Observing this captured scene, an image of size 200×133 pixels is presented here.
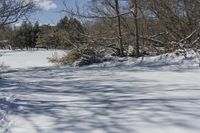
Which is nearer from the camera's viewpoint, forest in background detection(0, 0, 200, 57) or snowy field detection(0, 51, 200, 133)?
snowy field detection(0, 51, 200, 133)

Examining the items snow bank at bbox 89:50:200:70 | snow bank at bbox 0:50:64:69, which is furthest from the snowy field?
snow bank at bbox 0:50:64:69

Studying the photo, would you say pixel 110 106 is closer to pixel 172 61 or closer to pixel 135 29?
pixel 172 61

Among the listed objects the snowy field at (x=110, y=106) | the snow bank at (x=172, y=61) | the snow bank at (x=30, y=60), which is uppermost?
the snow bank at (x=172, y=61)

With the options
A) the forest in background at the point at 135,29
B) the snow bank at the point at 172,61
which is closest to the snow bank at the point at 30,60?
the forest in background at the point at 135,29

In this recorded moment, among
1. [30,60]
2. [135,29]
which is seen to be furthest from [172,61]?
[30,60]

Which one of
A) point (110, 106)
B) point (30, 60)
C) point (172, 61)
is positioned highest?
point (172, 61)

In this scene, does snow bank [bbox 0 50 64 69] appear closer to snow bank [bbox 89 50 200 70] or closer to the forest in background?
the forest in background

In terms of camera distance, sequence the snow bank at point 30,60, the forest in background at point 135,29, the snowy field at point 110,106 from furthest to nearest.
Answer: the snow bank at point 30,60 → the forest in background at point 135,29 → the snowy field at point 110,106

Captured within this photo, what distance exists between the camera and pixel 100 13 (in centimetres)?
2166

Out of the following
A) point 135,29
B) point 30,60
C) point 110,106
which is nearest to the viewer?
point 110,106

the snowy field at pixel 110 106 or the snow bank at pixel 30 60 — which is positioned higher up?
the snowy field at pixel 110 106

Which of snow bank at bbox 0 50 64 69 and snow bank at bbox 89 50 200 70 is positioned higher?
snow bank at bbox 89 50 200 70

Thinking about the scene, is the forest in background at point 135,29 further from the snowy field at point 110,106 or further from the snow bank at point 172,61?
the snowy field at point 110,106

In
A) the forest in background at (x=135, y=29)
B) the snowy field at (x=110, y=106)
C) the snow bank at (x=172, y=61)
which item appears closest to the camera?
the snowy field at (x=110, y=106)
